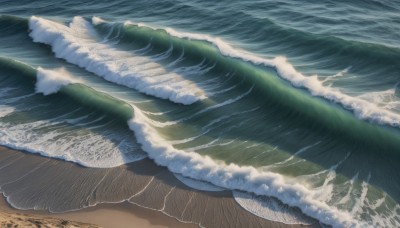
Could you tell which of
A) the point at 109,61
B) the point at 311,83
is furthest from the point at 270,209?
the point at 109,61

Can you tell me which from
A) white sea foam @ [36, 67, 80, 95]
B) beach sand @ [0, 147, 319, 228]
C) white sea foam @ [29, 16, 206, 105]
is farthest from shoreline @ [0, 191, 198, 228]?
white sea foam @ [36, 67, 80, 95]

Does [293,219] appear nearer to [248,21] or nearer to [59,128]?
[59,128]

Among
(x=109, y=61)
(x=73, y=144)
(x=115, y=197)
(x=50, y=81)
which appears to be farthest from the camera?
(x=109, y=61)

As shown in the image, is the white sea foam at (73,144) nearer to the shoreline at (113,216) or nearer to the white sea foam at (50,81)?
the shoreline at (113,216)

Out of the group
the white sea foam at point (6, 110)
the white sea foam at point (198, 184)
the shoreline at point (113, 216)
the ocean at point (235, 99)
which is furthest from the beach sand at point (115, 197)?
the white sea foam at point (6, 110)

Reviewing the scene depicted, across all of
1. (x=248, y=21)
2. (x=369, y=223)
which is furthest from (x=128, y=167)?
(x=248, y=21)

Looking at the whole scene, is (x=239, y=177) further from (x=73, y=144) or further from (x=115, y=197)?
(x=73, y=144)

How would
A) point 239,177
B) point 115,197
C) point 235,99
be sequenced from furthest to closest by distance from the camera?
point 235,99, point 239,177, point 115,197
